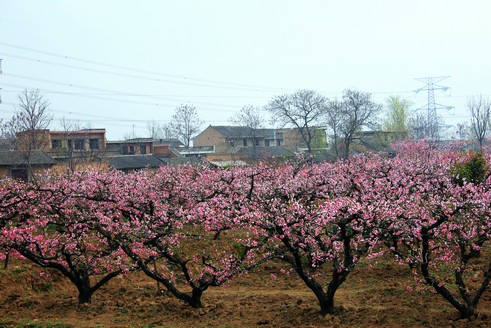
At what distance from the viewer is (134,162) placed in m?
45.9

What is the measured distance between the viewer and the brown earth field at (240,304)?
8.59 metres

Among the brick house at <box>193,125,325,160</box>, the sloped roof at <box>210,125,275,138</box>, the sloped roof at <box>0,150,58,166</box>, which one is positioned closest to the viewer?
the sloped roof at <box>0,150,58,166</box>

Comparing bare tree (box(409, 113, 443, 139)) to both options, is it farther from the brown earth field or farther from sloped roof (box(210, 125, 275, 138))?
the brown earth field

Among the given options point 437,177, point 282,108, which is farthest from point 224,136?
point 437,177

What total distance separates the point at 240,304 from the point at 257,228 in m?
2.50

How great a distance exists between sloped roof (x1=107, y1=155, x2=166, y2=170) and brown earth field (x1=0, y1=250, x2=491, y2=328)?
31374mm

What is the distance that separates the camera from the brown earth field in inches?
338

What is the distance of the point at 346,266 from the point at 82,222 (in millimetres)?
7030

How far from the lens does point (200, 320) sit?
9242 millimetres

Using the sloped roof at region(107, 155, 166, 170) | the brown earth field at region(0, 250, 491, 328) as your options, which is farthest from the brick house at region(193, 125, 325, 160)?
the brown earth field at region(0, 250, 491, 328)

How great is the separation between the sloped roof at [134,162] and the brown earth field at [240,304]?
31.4 meters

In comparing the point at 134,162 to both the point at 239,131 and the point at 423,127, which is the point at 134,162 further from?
the point at 423,127

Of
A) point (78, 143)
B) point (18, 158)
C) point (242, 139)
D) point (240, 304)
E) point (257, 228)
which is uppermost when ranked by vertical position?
point (242, 139)

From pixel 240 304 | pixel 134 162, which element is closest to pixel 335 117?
pixel 134 162
